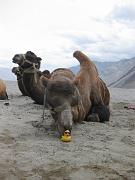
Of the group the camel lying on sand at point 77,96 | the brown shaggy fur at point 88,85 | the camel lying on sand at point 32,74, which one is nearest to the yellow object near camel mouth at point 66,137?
the camel lying on sand at point 77,96

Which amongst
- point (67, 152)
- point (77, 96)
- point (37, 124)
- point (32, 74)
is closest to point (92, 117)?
point (37, 124)

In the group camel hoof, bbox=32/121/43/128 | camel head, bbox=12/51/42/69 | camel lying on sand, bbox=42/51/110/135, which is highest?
camel head, bbox=12/51/42/69

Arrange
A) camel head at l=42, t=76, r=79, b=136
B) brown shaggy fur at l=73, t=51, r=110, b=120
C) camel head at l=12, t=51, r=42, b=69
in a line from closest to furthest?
camel head at l=42, t=76, r=79, b=136 → brown shaggy fur at l=73, t=51, r=110, b=120 → camel head at l=12, t=51, r=42, b=69

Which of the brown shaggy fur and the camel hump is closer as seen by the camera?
the brown shaggy fur

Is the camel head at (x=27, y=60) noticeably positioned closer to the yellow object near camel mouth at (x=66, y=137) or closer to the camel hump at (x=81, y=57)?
the camel hump at (x=81, y=57)

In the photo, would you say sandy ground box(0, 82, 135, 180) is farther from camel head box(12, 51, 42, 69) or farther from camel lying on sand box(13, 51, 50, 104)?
camel head box(12, 51, 42, 69)

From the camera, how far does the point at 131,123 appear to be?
36.0 ft

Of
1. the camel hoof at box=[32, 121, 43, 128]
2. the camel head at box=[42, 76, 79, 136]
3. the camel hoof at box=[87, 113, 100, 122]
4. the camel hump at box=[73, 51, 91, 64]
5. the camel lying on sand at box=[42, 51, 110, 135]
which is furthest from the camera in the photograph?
the camel hump at box=[73, 51, 91, 64]

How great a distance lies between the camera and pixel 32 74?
14.2 metres

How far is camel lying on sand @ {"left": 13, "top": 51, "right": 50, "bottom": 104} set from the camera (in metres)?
14.0

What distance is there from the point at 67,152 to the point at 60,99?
1632 millimetres

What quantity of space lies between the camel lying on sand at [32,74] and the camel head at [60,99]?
5.01 meters

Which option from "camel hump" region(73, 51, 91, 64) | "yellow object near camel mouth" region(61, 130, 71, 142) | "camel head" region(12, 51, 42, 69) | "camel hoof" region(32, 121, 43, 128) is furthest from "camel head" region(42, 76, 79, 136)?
"camel head" region(12, 51, 42, 69)

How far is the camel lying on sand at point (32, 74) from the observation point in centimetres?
1401
